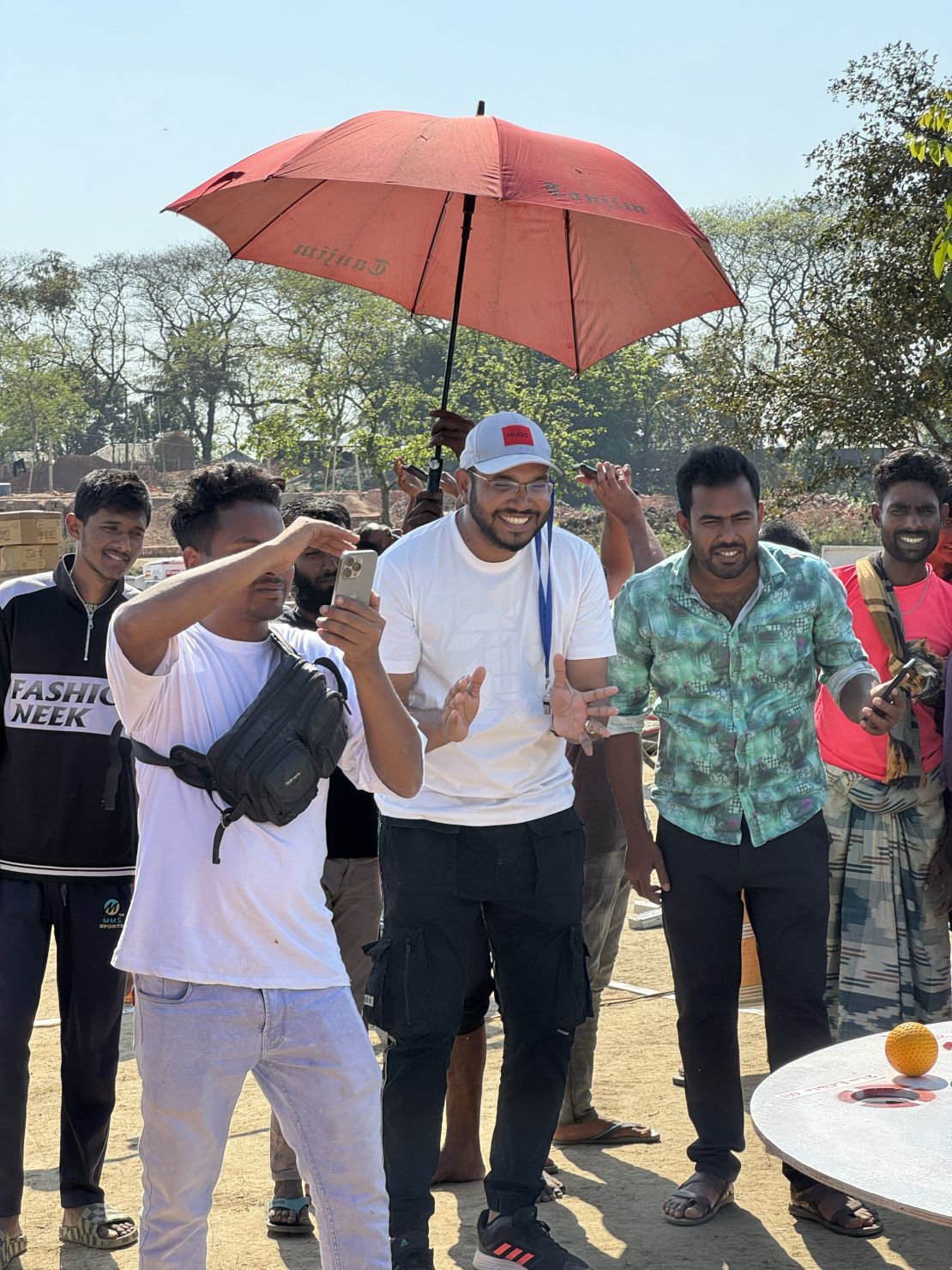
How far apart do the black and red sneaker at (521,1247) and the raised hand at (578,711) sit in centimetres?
129

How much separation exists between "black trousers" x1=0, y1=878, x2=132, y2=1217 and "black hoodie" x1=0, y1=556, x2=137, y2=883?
0.25ft

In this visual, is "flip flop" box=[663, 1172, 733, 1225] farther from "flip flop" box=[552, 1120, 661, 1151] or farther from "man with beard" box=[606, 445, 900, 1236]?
"flip flop" box=[552, 1120, 661, 1151]

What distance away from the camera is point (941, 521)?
5.03 m

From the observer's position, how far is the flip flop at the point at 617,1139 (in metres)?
4.88

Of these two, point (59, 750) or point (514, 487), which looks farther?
point (59, 750)

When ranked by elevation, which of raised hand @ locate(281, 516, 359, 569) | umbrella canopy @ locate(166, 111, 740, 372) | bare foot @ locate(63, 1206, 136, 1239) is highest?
umbrella canopy @ locate(166, 111, 740, 372)

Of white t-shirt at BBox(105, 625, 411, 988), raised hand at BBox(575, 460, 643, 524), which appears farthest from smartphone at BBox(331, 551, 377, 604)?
raised hand at BBox(575, 460, 643, 524)

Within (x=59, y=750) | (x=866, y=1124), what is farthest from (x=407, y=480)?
(x=866, y=1124)

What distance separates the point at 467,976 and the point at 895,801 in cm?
174

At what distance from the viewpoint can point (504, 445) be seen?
3.77 meters

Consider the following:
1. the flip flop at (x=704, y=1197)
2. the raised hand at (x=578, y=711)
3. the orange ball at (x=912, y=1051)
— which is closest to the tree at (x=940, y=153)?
the raised hand at (x=578, y=711)

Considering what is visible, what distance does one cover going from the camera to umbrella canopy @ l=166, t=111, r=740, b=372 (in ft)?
13.1

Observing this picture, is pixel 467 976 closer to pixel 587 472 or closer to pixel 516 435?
pixel 516 435

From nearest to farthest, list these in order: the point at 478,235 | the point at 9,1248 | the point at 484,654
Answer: the point at 484,654, the point at 9,1248, the point at 478,235
